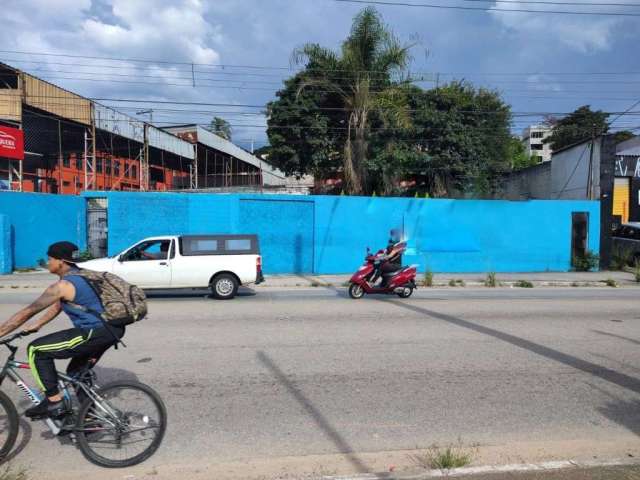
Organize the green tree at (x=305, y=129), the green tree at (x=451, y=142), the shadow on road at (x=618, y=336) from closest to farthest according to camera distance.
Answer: the shadow on road at (x=618, y=336) < the green tree at (x=305, y=129) < the green tree at (x=451, y=142)

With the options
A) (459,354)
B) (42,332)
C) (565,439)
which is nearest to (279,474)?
(565,439)

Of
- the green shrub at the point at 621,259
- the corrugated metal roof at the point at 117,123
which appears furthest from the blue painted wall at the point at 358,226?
the corrugated metal roof at the point at 117,123

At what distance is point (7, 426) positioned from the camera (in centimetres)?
365

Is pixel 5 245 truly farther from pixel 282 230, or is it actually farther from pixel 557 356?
pixel 557 356

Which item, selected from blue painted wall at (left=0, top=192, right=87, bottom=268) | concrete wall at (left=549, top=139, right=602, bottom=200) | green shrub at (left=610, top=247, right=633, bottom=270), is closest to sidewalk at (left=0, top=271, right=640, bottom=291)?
blue painted wall at (left=0, top=192, right=87, bottom=268)

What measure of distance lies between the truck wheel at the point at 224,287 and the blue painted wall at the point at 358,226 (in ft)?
19.3

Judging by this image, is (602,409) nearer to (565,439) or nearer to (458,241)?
(565,439)

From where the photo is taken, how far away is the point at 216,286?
40.9 ft

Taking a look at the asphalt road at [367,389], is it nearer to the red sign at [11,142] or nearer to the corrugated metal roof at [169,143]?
the red sign at [11,142]

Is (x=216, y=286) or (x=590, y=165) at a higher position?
(x=590, y=165)

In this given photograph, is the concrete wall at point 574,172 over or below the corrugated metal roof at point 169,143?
below

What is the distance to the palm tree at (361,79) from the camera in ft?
65.9

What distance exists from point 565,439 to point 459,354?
106 inches

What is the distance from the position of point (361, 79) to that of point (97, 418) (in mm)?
18545
